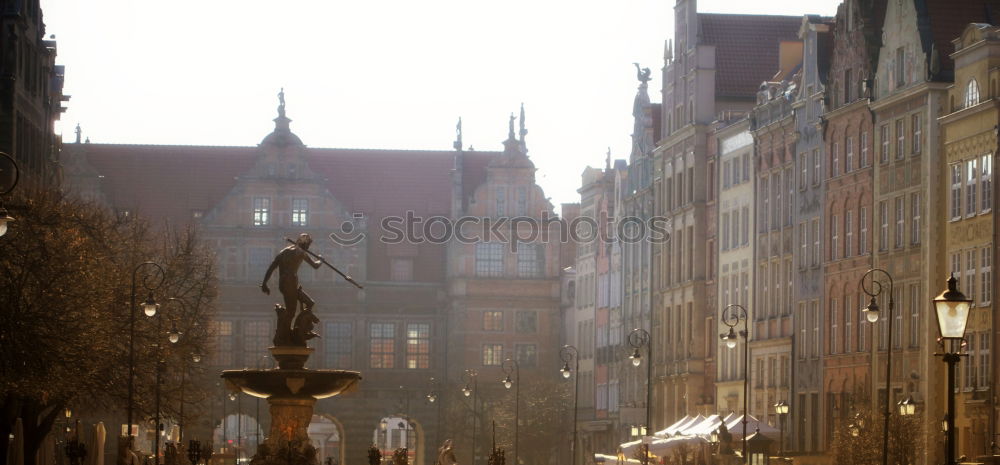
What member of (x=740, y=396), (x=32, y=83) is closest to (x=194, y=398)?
(x=32, y=83)

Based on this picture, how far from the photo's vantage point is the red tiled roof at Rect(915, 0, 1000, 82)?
53188 millimetres

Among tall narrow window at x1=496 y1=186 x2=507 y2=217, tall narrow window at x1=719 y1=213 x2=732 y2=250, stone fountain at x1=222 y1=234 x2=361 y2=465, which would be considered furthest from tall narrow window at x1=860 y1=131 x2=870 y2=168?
tall narrow window at x1=496 y1=186 x2=507 y2=217

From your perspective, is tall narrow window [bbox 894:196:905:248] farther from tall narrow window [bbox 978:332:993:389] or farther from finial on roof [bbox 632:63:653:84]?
finial on roof [bbox 632:63:653:84]

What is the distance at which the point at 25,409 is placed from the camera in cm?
4875

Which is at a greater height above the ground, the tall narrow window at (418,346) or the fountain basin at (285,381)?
the tall narrow window at (418,346)

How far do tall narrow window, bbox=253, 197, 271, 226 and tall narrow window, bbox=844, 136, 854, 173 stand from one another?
2111 inches

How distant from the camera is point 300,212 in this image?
110m

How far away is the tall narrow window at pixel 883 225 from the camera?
56.3 meters

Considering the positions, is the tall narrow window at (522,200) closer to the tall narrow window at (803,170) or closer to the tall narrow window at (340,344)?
the tall narrow window at (340,344)

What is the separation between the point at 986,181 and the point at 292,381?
1975 centimetres

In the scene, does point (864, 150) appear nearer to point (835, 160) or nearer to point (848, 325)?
point (835, 160)

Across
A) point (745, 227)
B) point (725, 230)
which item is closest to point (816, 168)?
point (745, 227)

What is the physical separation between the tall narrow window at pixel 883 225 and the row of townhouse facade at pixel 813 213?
60 mm

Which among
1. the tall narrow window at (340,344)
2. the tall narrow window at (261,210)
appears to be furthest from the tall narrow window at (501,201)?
the tall narrow window at (261,210)
